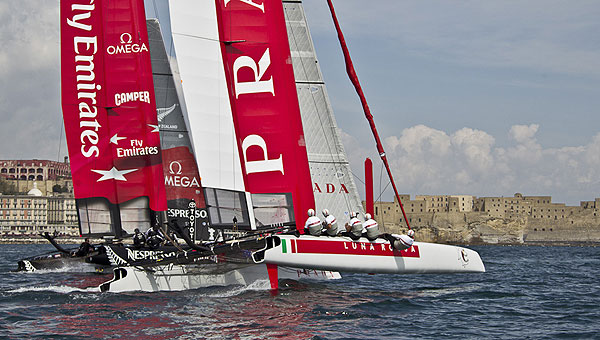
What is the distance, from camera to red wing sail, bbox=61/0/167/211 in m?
19.4

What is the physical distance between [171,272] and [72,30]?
8.14 metres

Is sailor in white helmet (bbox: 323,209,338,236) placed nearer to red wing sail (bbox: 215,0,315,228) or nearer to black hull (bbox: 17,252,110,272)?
red wing sail (bbox: 215,0,315,228)

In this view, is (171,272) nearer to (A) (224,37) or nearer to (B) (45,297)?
(B) (45,297)

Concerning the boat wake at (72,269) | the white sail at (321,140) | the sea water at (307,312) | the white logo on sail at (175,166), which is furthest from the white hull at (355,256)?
the boat wake at (72,269)

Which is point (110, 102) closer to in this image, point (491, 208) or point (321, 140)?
point (321, 140)

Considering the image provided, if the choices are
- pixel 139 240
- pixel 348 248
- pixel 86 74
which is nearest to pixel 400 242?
pixel 348 248

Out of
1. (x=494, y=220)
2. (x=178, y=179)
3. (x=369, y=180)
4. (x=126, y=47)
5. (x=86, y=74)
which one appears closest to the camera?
(x=369, y=180)

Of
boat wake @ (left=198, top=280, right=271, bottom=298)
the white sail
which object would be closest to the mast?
the white sail

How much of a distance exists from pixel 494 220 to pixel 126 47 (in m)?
91.2

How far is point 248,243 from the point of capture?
44.2ft

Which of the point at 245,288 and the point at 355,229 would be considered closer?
the point at 355,229

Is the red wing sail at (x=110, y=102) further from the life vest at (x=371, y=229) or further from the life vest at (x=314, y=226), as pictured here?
the life vest at (x=371, y=229)

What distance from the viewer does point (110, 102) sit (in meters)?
19.7

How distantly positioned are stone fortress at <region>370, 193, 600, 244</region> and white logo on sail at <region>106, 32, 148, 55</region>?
82.3 meters
